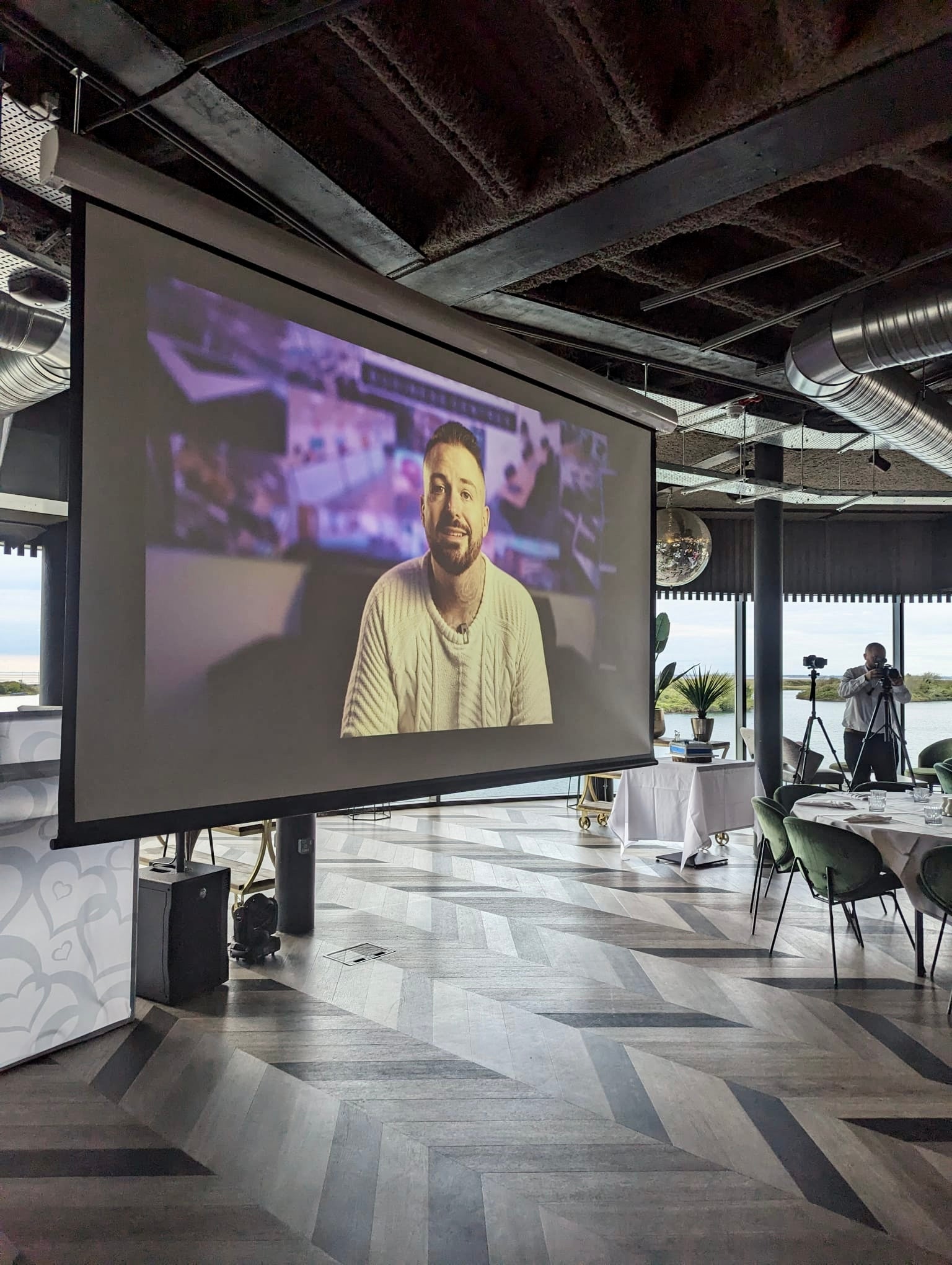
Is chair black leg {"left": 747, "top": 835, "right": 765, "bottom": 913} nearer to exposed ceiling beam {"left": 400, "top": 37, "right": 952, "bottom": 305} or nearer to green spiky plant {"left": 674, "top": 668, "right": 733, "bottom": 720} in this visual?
green spiky plant {"left": 674, "top": 668, "right": 733, "bottom": 720}

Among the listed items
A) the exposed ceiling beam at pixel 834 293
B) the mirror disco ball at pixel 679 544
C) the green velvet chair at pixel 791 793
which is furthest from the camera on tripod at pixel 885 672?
the exposed ceiling beam at pixel 834 293

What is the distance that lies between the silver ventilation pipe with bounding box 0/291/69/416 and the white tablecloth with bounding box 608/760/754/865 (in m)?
4.91

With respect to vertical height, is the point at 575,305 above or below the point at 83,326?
above

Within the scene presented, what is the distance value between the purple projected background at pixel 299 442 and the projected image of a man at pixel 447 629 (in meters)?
0.07

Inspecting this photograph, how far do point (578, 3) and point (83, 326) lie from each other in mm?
1656

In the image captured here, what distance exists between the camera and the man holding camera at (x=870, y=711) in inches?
287

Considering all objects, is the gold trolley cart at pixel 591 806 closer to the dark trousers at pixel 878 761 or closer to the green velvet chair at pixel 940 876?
the dark trousers at pixel 878 761

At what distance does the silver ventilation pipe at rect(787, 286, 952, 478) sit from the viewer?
12.6ft

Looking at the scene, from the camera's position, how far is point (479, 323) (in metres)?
3.07

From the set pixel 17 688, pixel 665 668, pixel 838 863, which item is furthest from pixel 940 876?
pixel 17 688

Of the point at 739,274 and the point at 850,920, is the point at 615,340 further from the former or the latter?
the point at 850,920

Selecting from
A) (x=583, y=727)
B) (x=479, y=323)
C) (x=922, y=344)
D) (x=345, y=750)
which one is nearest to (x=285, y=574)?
(x=345, y=750)

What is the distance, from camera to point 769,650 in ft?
24.4

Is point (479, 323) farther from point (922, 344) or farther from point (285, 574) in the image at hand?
point (922, 344)
